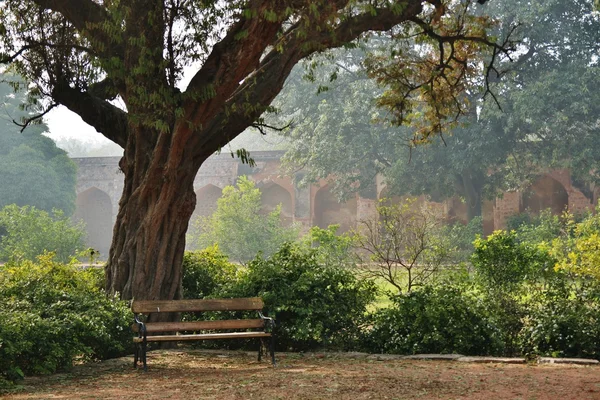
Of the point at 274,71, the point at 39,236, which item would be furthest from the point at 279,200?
the point at 274,71

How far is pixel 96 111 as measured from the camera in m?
8.69

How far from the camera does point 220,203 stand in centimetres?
2602

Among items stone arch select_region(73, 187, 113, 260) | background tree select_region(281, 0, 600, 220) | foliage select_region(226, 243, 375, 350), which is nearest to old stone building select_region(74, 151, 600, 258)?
stone arch select_region(73, 187, 113, 260)

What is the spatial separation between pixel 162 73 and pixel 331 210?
79.1 feet

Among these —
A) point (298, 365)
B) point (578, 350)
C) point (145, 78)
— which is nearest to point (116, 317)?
point (298, 365)

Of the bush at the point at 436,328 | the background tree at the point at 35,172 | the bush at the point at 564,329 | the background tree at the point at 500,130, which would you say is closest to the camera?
the bush at the point at 564,329

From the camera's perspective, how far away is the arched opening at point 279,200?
3212 centimetres

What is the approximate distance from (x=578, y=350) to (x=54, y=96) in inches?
240

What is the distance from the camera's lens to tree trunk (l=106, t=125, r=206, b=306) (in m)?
8.05

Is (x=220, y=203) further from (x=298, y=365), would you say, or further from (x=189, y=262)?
(x=298, y=365)

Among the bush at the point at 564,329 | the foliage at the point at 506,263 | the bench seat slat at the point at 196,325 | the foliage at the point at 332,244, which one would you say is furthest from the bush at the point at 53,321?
the foliage at the point at 332,244

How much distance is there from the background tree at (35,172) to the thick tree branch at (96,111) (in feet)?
73.8

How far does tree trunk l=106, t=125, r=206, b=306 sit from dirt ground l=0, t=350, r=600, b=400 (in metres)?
1.13

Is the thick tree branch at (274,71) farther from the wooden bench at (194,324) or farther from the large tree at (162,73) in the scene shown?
the wooden bench at (194,324)
